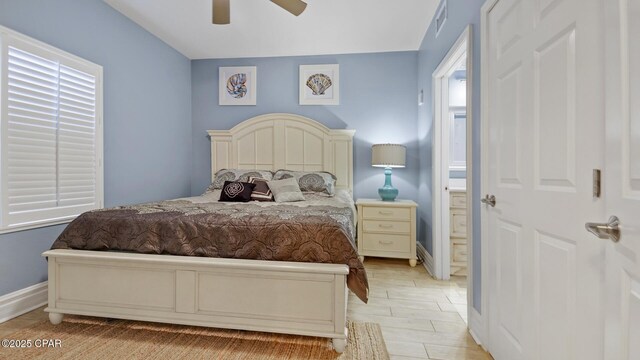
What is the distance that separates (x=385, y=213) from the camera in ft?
10.3

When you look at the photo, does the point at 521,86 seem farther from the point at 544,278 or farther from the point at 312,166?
the point at 312,166

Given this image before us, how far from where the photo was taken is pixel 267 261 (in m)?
1.65

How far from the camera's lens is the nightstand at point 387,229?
10.2 ft

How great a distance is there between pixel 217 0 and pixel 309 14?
0.99 metres

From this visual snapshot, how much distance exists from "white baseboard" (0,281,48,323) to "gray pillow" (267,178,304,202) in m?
1.96

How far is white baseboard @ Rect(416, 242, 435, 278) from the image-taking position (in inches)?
113

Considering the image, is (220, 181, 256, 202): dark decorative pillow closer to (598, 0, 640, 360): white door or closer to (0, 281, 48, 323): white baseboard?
(0, 281, 48, 323): white baseboard

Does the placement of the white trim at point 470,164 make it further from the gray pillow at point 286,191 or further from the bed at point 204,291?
the gray pillow at point 286,191

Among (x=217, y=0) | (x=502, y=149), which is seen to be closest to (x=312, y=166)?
(x=217, y=0)

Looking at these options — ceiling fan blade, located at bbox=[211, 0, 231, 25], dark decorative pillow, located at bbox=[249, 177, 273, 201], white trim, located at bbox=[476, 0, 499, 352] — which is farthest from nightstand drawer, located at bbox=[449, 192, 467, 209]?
ceiling fan blade, located at bbox=[211, 0, 231, 25]

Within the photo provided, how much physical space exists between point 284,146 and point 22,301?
8.95 feet

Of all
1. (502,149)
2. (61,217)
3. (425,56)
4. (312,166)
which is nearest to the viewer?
(502,149)

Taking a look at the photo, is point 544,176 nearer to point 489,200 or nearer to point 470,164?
point 489,200

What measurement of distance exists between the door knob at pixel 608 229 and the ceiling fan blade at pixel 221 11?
8.39ft
